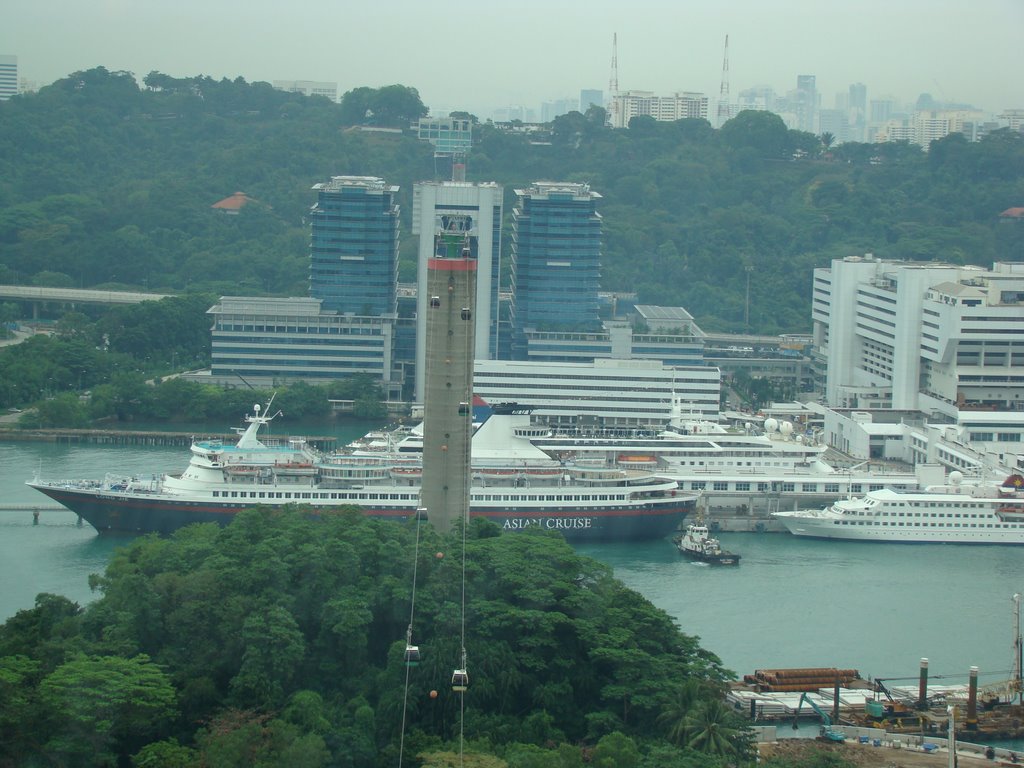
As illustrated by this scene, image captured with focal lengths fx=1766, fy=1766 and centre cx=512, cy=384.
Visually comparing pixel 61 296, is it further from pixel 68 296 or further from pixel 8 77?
pixel 8 77

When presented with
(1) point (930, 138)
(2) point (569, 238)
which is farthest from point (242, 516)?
(1) point (930, 138)

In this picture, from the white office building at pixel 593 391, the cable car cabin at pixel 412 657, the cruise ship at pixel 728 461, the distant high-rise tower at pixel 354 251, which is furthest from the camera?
the distant high-rise tower at pixel 354 251

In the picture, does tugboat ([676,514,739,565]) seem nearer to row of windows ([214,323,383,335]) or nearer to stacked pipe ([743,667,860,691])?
stacked pipe ([743,667,860,691])

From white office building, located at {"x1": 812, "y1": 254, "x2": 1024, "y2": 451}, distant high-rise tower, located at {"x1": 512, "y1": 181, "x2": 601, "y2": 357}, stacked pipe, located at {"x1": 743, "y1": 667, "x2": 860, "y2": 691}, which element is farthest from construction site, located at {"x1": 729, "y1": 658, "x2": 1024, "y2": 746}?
distant high-rise tower, located at {"x1": 512, "y1": 181, "x2": 601, "y2": 357}

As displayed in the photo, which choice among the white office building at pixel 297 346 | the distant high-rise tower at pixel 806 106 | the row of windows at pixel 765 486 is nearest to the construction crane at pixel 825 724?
the row of windows at pixel 765 486

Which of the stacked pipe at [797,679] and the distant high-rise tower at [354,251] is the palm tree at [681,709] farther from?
the distant high-rise tower at [354,251]

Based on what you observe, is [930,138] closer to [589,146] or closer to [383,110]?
[589,146]

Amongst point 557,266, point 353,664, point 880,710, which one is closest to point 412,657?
point 353,664
